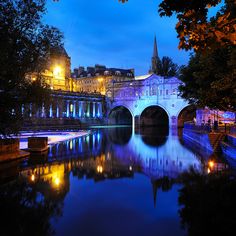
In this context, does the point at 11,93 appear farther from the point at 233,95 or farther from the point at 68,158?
the point at 233,95

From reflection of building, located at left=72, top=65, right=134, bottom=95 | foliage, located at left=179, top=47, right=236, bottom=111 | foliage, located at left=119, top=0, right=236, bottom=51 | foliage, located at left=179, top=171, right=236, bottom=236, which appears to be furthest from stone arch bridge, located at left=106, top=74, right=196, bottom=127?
foliage, located at left=119, top=0, right=236, bottom=51

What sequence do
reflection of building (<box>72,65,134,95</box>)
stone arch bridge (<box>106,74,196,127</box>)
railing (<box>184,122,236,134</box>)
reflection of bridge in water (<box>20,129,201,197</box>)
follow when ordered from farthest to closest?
reflection of building (<box>72,65,134,95</box>)
stone arch bridge (<box>106,74,196,127</box>)
railing (<box>184,122,236,134</box>)
reflection of bridge in water (<box>20,129,201,197</box>)

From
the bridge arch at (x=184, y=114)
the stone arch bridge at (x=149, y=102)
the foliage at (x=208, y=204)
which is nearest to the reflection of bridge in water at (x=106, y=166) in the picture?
the foliage at (x=208, y=204)

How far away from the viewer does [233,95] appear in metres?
24.0

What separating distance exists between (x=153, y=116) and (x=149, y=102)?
9715 millimetres

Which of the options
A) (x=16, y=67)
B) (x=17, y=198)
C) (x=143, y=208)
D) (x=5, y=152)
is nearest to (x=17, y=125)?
(x=5, y=152)

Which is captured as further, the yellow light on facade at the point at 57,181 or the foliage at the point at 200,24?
the yellow light on facade at the point at 57,181

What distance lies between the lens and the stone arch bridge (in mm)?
83694

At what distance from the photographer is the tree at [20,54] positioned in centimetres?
2020

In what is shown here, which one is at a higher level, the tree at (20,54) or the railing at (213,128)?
the tree at (20,54)

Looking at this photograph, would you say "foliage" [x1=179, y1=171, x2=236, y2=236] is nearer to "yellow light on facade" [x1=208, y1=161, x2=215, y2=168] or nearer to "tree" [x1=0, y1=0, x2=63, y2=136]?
"yellow light on facade" [x1=208, y1=161, x2=215, y2=168]

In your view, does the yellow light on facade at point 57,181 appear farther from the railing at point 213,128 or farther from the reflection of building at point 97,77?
the reflection of building at point 97,77

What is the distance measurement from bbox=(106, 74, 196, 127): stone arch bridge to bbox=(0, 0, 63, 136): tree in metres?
60.7

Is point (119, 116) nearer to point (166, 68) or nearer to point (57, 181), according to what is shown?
point (166, 68)
